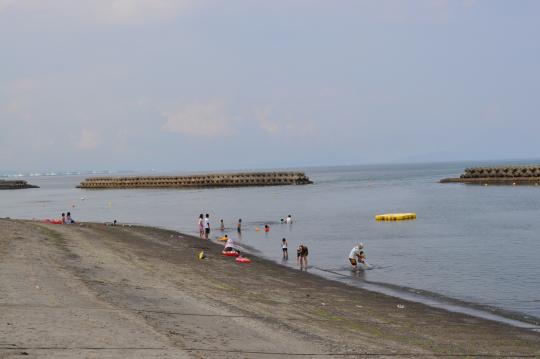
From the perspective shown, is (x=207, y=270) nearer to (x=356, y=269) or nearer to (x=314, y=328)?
(x=356, y=269)

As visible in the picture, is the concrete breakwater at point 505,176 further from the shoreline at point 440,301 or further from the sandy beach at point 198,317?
the sandy beach at point 198,317

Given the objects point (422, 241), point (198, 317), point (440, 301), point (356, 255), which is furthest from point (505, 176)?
point (198, 317)

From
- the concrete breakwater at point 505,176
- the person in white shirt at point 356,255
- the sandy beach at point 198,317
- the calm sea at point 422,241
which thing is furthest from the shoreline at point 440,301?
the concrete breakwater at point 505,176

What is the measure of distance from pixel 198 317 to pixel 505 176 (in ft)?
386

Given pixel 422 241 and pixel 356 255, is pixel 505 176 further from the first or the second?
pixel 356 255

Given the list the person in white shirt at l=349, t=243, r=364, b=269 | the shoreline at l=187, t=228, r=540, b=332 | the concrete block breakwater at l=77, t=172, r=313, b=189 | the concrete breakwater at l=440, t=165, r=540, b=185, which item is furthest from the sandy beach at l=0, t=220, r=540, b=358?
the concrete block breakwater at l=77, t=172, r=313, b=189

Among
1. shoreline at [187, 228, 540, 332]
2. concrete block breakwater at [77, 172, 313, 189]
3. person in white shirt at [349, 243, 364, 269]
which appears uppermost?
concrete block breakwater at [77, 172, 313, 189]

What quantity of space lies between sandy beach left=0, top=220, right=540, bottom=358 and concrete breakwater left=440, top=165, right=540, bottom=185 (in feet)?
333

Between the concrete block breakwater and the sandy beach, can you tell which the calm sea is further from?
the concrete block breakwater

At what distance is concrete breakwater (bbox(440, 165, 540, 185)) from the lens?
116125 millimetres

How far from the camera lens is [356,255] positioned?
103 feet

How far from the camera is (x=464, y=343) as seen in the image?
1515 centimetres

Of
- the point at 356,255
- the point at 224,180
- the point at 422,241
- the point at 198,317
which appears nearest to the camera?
the point at 198,317

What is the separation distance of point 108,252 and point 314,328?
48.1 ft
